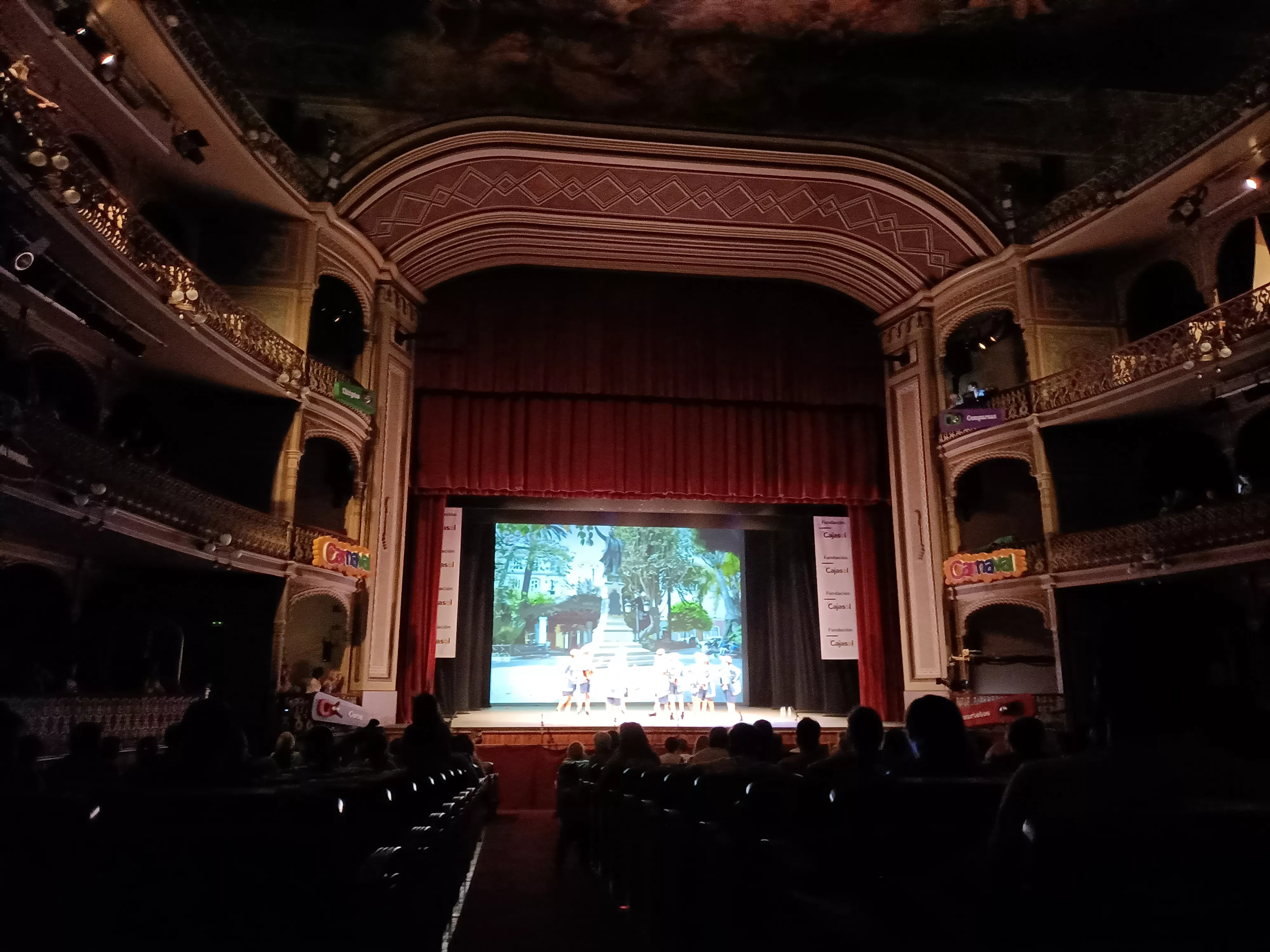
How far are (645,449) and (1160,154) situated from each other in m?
9.26

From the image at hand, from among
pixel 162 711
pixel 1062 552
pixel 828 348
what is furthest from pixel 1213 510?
pixel 162 711

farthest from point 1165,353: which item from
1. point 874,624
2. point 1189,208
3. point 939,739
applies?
point 939,739

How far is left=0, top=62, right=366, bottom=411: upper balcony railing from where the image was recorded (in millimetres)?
7586

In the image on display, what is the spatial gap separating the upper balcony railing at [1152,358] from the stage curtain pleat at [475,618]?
9827 mm

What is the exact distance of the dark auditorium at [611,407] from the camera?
664 centimetres

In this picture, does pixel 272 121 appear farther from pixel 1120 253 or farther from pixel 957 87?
pixel 1120 253

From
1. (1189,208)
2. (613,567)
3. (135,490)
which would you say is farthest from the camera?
(613,567)

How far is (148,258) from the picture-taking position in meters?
9.72

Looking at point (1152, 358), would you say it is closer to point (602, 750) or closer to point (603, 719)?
point (602, 750)

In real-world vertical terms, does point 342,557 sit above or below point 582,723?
above

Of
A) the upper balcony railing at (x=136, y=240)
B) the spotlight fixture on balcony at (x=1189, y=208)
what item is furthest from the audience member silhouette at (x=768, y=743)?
the spotlight fixture on balcony at (x=1189, y=208)

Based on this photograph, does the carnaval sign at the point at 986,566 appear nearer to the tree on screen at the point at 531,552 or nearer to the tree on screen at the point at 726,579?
the tree on screen at the point at 726,579

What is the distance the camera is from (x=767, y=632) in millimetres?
19078

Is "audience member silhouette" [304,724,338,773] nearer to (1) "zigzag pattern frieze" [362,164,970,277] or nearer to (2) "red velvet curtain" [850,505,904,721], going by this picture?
(1) "zigzag pattern frieze" [362,164,970,277]
